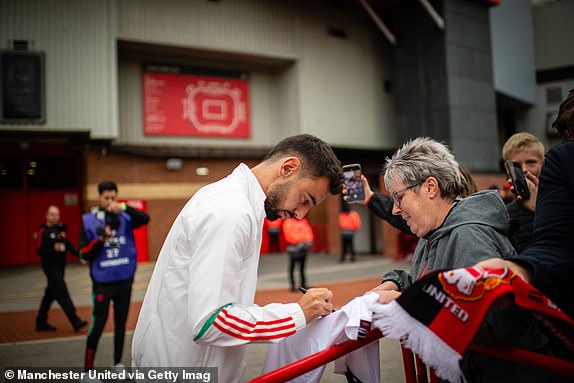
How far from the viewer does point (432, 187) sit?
85.5 inches

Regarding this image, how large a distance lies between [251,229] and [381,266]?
12.7m

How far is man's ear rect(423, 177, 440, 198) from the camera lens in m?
2.17

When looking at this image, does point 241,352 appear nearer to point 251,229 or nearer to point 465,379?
point 251,229

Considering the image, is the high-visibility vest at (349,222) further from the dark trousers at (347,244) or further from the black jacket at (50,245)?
the black jacket at (50,245)

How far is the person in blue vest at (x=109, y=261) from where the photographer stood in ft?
16.7

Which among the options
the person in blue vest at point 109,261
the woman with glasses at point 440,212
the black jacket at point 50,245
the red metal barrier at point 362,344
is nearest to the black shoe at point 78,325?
the black jacket at point 50,245

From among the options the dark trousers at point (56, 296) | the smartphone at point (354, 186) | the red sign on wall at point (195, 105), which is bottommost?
the dark trousers at point (56, 296)

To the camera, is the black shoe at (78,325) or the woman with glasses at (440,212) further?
the black shoe at (78,325)

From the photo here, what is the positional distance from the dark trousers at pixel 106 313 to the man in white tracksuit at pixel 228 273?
330cm

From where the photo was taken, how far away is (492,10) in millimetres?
19125

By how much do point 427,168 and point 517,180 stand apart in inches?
52.1

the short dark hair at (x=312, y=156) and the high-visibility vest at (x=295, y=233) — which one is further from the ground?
the short dark hair at (x=312, y=156)

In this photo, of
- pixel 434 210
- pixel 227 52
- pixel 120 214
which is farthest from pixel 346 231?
pixel 434 210

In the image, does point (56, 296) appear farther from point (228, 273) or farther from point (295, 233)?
point (228, 273)
